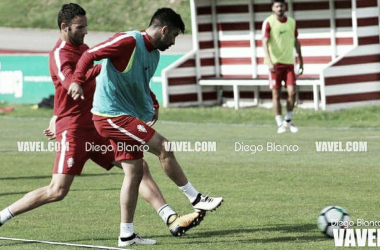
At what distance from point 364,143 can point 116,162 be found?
8.37 m

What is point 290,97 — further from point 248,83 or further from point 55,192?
point 55,192

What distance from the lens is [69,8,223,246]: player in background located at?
947cm

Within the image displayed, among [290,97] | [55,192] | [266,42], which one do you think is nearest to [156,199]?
[55,192]

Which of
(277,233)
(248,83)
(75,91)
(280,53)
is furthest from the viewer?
(248,83)

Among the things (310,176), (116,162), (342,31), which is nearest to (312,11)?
(342,31)

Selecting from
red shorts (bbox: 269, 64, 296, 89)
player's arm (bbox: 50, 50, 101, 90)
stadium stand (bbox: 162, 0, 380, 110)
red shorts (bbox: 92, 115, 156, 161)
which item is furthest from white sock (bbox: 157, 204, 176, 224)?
stadium stand (bbox: 162, 0, 380, 110)

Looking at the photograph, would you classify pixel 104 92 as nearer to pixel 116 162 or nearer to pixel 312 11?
pixel 116 162

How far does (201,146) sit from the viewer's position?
18.6 meters

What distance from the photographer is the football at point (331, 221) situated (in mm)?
9578

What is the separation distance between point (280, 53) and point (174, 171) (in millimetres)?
10872

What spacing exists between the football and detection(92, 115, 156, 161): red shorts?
5.45 ft

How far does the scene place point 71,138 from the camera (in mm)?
10031

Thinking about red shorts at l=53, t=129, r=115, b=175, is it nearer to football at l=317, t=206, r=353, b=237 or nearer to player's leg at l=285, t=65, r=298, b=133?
football at l=317, t=206, r=353, b=237

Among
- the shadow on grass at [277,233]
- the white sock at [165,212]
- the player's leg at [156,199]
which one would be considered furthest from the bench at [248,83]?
the white sock at [165,212]
